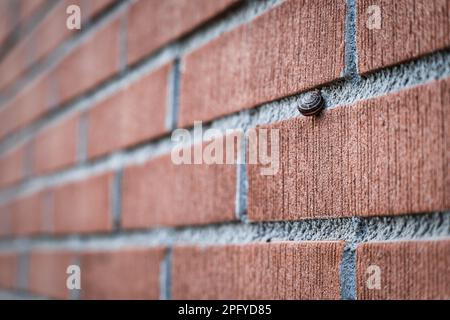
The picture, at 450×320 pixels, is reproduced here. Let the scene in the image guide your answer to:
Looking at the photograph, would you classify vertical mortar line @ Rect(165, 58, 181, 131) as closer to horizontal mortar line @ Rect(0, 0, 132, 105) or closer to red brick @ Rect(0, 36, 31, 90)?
horizontal mortar line @ Rect(0, 0, 132, 105)

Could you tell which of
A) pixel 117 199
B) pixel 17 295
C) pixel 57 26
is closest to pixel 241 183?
pixel 117 199

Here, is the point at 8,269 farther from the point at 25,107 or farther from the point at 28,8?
the point at 28,8

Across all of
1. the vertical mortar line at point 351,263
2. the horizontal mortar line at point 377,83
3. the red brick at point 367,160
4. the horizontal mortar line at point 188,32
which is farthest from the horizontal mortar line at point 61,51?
the vertical mortar line at point 351,263

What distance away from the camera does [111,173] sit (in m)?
1.00

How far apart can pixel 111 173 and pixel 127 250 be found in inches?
5.8

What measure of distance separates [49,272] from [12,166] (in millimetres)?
436

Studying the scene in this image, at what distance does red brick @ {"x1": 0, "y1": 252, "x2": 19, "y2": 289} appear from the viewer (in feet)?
4.62

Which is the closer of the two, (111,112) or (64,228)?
(111,112)

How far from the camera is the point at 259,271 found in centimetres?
64

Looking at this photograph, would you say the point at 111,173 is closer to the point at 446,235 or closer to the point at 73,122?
the point at 73,122

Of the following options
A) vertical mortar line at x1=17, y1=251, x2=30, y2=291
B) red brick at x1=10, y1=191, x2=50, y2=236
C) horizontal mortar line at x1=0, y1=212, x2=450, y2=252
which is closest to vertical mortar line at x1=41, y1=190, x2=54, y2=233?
red brick at x1=10, y1=191, x2=50, y2=236

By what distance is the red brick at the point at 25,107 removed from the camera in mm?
1344

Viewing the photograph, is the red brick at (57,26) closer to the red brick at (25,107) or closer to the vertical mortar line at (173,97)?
the red brick at (25,107)
